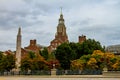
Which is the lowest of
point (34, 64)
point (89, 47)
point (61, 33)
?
point (34, 64)

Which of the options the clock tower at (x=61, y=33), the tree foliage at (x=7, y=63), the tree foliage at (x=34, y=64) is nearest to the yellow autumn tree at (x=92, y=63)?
Result: the tree foliage at (x=34, y=64)

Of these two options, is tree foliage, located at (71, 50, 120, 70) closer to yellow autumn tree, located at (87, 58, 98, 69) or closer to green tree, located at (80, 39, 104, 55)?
yellow autumn tree, located at (87, 58, 98, 69)

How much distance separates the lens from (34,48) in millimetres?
133625

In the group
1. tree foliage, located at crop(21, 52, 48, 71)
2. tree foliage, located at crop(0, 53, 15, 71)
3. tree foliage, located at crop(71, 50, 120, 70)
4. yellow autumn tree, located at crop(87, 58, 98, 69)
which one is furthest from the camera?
tree foliage, located at crop(0, 53, 15, 71)

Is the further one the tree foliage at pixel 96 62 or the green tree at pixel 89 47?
the green tree at pixel 89 47

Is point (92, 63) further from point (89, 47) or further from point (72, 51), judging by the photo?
point (89, 47)

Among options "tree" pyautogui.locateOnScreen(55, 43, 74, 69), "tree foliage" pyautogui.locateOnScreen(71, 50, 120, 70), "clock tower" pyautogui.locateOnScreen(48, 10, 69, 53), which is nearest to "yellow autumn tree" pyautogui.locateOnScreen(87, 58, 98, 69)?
"tree foliage" pyautogui.locateOnScreen(71, 50, 120, 70)

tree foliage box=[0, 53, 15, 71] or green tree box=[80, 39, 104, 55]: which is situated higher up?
green tree box=[80, 39, 104, 55]

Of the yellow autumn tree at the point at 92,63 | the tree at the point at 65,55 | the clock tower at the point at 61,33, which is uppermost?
the clock tower at the point at 61,33

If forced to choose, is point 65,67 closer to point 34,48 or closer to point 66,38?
point 34,48

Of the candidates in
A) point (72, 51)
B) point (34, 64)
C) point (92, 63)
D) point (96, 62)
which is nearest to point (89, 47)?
point (72, 51)

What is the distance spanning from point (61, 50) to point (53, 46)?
57.7 m

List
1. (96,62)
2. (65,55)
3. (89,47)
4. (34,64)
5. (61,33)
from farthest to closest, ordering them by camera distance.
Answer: (61,33) → (89,47) → (65,55) → (34,64) → (96,62)

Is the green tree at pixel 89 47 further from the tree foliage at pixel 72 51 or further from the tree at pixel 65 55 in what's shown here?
the tree at pixel 65 55
